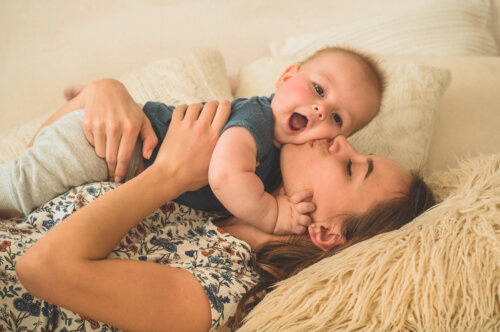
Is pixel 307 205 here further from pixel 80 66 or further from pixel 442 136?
pixel 80 66

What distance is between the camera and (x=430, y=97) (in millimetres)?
1388

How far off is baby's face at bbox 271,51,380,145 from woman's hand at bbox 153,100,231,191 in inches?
6.7

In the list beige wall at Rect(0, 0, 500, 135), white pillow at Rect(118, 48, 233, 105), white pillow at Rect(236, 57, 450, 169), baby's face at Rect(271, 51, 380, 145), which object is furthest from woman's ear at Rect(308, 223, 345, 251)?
beige wall at Rect(0, 0, 500, 135)

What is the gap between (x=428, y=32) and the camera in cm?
171

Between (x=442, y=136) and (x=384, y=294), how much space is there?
0.91m

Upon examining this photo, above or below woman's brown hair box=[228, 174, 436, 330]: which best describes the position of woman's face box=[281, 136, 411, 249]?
above

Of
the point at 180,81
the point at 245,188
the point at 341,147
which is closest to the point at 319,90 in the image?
the point at 341,147

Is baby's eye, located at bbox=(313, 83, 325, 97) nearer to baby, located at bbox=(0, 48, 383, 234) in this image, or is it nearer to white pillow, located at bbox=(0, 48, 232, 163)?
baby, located at bbox=(0, 48, 383, 234)

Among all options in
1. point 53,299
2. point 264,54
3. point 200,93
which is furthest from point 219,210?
point 264,54

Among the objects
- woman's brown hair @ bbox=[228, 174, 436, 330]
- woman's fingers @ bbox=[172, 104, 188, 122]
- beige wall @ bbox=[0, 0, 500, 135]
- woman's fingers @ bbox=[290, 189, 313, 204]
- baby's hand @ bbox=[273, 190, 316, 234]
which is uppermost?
beige wall @ bbox=[0, 0, 500, 135]

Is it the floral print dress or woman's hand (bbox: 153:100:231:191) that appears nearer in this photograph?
the floral print dress

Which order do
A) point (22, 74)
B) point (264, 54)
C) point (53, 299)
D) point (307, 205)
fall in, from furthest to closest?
point (264, 54)
point (22, 74)
point (307, 205)
point (53, 299)

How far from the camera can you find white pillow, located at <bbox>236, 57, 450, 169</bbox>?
1.33m

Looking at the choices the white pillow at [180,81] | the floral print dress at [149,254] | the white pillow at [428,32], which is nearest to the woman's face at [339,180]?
the floral print dress at [149,254]
